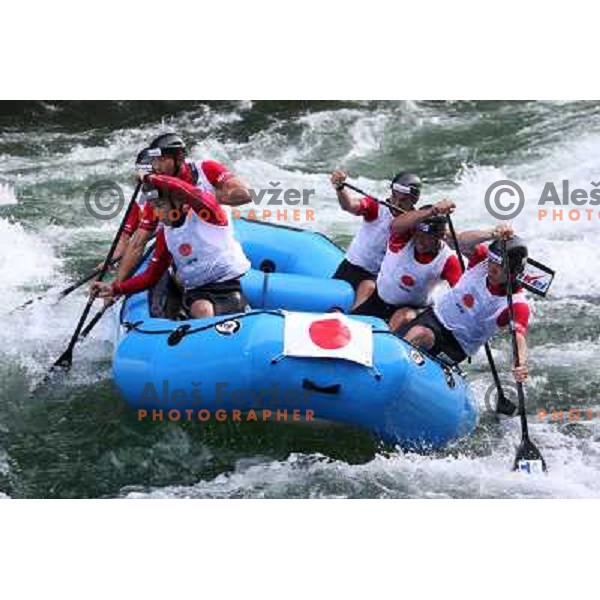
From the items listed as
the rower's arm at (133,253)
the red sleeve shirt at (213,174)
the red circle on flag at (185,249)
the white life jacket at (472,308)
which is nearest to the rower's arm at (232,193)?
the red sleeve shirt at (213,174)

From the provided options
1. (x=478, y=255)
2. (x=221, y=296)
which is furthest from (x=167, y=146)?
(x=478, y=255)

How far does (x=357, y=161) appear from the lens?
8734 mm

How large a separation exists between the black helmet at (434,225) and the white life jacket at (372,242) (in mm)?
461

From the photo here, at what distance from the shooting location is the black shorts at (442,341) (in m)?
5.62

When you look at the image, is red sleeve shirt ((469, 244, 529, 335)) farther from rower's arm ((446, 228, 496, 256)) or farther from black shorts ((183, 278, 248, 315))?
black shorts ((183, 278, 248, 315))

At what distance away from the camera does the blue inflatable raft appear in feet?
16.5

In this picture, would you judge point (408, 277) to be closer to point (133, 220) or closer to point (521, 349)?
point (521, 349)

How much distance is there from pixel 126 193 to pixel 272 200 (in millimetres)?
917

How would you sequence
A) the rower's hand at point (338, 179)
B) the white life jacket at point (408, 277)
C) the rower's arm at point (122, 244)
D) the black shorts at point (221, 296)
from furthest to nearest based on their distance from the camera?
the rower's arm at point (122, 244), the rower's hand at point (338, 179), the white life jacket at point (408, 277), the black shorts at point (221, 296)

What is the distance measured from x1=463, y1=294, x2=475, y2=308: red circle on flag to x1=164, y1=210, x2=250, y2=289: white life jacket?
94 cm

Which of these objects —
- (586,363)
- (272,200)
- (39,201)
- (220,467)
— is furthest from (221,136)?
(220,467)

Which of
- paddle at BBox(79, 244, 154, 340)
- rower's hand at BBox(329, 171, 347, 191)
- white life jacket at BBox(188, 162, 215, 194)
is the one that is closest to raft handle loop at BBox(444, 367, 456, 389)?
rower's hand at BBox(329, 171, 347, 191)

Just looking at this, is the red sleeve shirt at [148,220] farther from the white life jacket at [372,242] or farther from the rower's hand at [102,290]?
the white life jacket at [372,242]
